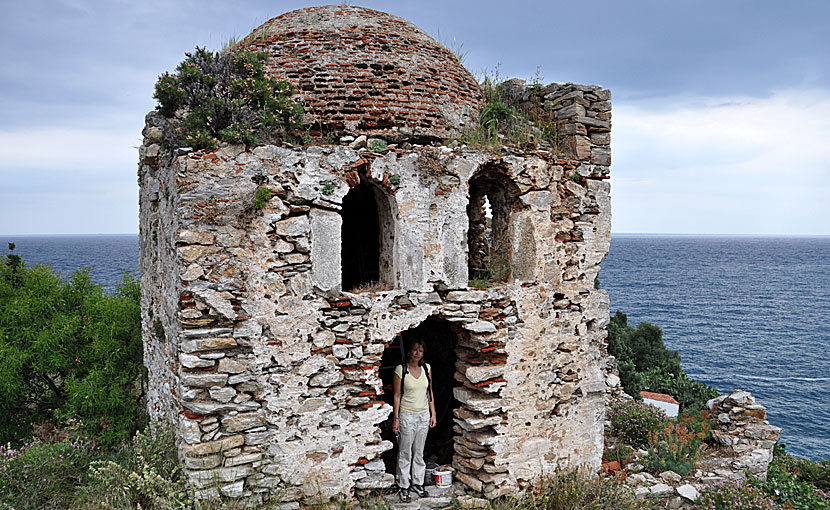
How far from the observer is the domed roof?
7641 millimetres

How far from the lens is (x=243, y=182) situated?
650 centimetres

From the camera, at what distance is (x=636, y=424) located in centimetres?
1123

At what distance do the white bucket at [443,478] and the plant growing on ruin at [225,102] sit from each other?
5020 millimetres

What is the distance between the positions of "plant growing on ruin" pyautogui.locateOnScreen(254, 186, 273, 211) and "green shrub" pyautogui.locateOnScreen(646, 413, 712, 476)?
308 inches

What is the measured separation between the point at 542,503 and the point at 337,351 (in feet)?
11.6

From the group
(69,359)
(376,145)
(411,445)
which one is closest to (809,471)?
(411,445)

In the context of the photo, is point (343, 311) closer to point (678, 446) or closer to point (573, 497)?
point (573, 497)

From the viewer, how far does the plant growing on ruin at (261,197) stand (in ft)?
21.0

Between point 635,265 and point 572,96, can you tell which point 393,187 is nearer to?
point 572,96

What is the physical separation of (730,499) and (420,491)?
4.82m

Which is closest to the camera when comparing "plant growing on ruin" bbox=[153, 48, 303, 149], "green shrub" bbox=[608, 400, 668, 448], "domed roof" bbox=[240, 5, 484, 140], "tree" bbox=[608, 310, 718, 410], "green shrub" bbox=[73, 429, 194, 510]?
"green shrub" bbox=[73, 429, 194, 510]

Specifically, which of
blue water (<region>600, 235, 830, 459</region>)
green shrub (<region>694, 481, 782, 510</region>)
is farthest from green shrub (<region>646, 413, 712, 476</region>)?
blue water (<region>600, 235, 830, 459</region>)

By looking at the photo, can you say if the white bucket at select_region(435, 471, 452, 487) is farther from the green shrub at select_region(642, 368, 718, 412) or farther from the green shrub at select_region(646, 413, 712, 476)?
the green shrub at select_region(642, 368, 718, 412)

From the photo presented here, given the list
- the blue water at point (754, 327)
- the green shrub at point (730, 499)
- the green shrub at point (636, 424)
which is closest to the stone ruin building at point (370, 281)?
the green shrub at point (730, 499)
